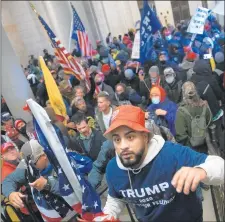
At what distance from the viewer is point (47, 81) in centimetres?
567

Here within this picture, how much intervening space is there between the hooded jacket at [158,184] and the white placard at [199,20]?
6.54m

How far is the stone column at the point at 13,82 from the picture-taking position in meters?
6.70

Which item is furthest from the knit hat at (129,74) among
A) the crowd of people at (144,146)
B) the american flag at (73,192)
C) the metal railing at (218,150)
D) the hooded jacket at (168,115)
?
the american flag at (73,192)

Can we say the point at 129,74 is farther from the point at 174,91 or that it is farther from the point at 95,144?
the point at 95,144

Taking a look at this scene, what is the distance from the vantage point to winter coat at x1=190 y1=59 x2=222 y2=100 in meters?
5.32

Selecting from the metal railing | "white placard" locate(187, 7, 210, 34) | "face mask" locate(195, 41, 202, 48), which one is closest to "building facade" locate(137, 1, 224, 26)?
"face mask" locate(195, 41, 202, 48)

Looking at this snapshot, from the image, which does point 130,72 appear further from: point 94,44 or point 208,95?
point 94,44

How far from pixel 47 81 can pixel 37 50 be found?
14471mm

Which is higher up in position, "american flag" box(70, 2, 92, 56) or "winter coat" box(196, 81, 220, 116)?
"american flag" box(70, 2, 92, 56)

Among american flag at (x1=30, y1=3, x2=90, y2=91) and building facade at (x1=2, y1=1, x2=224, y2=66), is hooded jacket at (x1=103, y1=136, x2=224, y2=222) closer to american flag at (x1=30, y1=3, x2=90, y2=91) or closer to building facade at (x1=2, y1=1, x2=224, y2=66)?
american flag at (x1=30, y1=3, x2=90, y2=91)

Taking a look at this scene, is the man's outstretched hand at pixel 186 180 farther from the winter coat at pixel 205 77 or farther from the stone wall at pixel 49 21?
the stone wall at pixel 49 21

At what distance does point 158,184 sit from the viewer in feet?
6.77

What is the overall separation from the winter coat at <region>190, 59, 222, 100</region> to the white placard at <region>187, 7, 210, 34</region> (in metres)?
2.60

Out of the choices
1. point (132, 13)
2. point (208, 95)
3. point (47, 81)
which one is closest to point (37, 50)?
point (132, 13)
